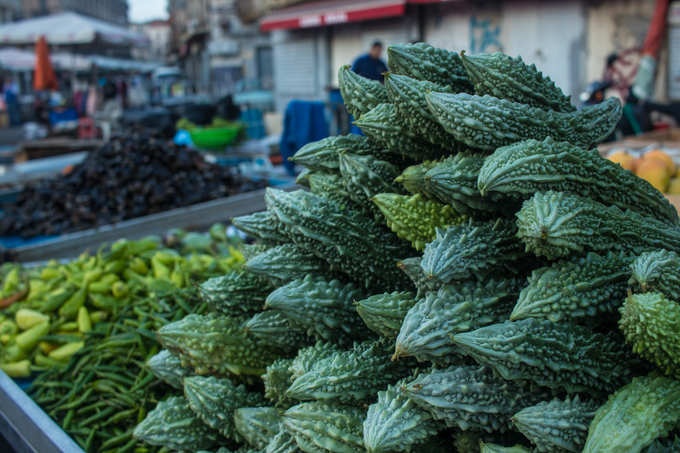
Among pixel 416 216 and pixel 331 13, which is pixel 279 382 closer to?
pixel 416 216

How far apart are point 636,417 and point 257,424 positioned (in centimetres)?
92

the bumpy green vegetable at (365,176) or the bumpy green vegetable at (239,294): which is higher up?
the bumpy green vegetable at (365,176)

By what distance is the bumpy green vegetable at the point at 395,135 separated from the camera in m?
1.61

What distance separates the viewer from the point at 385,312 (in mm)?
1385

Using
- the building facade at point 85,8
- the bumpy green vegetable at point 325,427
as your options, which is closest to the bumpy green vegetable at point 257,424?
the bumpy green vegetable at point 325,427

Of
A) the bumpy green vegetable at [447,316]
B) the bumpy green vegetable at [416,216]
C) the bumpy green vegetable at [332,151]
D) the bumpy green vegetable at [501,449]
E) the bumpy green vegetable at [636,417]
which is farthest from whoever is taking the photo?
the bumpy green vegetable at [332,151]

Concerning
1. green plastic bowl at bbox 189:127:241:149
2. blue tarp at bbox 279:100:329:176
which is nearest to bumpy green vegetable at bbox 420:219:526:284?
blue tarp at bbox 279:100:329:176

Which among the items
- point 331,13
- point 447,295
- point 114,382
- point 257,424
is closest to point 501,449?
point 447,295

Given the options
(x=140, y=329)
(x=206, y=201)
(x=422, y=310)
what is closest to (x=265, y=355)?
(x=422, y=310)

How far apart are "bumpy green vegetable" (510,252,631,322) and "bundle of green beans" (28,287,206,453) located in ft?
4.84

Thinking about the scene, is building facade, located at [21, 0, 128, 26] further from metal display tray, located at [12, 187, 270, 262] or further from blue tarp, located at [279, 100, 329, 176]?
→ metal display tray, located at [12, 187, 270, 262]

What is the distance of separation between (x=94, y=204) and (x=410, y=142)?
4520 mm

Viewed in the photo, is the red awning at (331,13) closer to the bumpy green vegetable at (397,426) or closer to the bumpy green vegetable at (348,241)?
the bumpy green vegetable at (348,241)

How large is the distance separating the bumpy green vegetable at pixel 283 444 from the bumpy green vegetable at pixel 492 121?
83 cm
